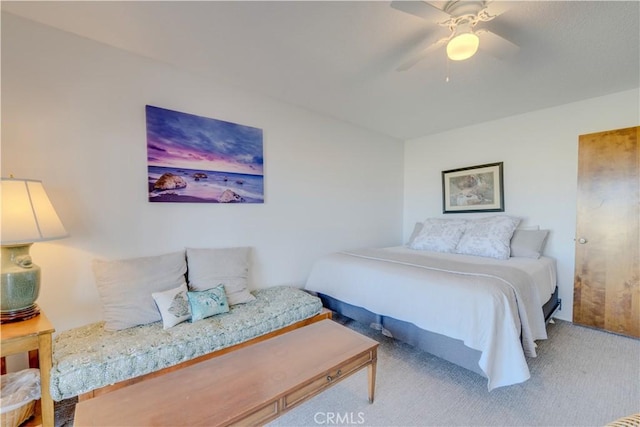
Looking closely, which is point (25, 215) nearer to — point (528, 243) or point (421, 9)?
point (421, 9)

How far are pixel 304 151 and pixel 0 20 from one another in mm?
2324

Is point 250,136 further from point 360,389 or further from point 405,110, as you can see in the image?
point 360,389

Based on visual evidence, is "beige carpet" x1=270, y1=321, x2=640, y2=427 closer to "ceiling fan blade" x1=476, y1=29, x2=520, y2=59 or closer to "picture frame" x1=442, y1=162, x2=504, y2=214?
"picture frame" x1=442, y1=162, x2=504, y2=214

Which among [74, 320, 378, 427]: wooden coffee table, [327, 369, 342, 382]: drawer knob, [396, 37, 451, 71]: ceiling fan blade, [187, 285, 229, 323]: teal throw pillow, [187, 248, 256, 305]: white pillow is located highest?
[396, 37, 451, 71]: ceiling fan blade

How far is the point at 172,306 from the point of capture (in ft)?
6.18

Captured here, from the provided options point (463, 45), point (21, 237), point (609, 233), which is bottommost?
point (609, 233)

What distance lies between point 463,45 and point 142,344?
97.8 inches

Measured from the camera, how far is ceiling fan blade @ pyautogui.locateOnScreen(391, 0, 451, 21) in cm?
132

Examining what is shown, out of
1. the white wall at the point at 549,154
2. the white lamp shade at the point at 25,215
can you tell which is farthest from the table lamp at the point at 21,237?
the white wall at the point at 549,154

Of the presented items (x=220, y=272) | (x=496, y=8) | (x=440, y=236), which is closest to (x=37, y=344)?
(x=220, y=272)

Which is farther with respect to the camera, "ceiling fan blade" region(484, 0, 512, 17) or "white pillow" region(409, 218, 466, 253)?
"white pillow" region(409, 218, 466, 253)

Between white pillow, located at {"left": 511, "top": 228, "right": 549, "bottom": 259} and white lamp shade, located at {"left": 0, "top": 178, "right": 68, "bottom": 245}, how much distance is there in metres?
3.85

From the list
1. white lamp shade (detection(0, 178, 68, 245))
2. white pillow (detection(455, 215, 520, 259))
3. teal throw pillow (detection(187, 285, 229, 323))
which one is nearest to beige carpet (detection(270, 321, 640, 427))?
teal throw pillow (detection(187, 285, 229, 323))

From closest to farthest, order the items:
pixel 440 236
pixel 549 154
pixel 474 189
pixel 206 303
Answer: pixel 206 303
pixel 549 154
pixel 440 236
pixel 474 189
